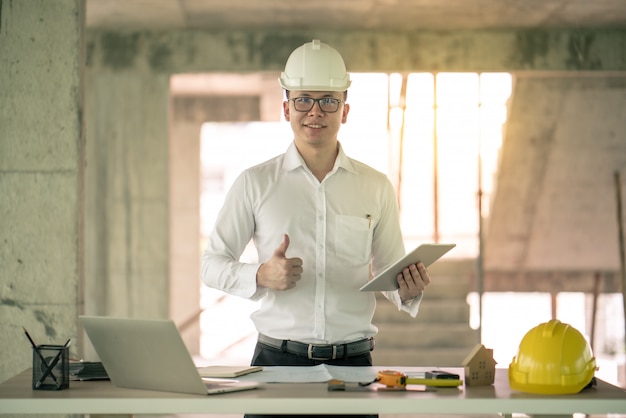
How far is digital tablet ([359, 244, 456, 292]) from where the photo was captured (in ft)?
8.09

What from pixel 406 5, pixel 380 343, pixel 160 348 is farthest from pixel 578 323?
pixel 160 348

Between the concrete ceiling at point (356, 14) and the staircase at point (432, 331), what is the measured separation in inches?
114

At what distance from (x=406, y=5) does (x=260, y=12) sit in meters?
1.29

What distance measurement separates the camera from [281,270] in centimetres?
259

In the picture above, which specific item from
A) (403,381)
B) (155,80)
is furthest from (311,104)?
Result: (155,80)

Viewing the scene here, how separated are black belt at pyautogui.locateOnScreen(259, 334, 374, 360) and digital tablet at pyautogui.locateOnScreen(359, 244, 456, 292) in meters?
0.26

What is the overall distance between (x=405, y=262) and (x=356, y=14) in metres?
5.37

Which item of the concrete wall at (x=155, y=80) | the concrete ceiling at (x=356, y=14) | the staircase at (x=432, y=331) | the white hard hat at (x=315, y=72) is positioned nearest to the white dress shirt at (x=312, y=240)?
the white hard hat at (x=315, y=72)

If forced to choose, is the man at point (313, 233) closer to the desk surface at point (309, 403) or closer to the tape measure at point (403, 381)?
the tape measure at point (403, 381)

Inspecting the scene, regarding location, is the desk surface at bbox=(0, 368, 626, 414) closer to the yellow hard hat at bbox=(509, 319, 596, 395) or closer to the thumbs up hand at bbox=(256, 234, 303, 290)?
the yellow hard hat at bbox=(509, 319, 596, 395)

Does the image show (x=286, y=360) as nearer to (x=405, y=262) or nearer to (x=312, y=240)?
(x=312, y=240)

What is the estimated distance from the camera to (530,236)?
37.3 ft

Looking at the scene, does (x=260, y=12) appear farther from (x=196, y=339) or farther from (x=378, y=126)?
(x=196, y=339)

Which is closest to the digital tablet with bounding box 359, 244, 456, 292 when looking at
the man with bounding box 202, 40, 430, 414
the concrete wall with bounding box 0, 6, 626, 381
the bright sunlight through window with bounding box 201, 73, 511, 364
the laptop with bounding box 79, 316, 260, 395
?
the man with bounding box 202, 40, 430, 414
